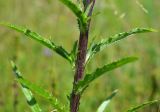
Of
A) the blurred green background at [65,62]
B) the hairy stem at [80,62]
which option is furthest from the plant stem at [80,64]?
the blurred green background at [65,62]

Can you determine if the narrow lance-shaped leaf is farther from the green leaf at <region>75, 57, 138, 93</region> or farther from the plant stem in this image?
the green leaf at <region>75, 57, 138, 93</region>

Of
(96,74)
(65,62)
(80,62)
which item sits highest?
(65,62)

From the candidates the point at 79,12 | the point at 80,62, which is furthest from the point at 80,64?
the point at 79,12

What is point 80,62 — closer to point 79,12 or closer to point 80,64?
point 80,64

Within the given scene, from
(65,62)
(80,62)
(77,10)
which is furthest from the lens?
(65,62)

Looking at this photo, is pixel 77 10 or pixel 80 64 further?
pixel 80 64

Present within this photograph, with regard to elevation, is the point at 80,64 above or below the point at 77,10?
below

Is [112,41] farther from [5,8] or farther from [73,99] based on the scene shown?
[5,8]

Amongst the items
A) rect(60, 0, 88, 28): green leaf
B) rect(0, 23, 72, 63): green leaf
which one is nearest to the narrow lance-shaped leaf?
rect(60, 0, 88, 28): green leaf

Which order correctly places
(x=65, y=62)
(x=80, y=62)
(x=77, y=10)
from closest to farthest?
(x=77, y=10) → (x=80, y=62) → (x=65, y=62)
